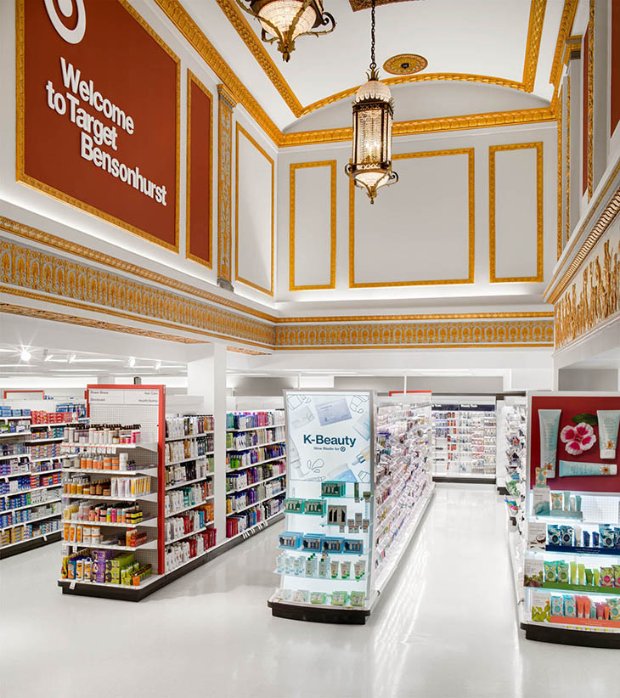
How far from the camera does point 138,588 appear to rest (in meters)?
6.59

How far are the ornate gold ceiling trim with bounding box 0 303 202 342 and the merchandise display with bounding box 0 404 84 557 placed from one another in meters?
2.19

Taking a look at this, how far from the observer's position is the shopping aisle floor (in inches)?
185

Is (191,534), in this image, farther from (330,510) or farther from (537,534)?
(537,534)

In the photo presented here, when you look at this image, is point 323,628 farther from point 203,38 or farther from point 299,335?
point 203,38

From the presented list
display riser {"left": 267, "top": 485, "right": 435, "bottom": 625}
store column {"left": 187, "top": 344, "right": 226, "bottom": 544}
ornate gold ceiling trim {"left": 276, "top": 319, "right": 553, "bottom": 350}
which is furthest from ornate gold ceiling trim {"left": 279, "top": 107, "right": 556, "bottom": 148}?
display riser {"left": 267, "top": 485, "right": 435, "bottom": 625}

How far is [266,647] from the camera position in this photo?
5.43 m

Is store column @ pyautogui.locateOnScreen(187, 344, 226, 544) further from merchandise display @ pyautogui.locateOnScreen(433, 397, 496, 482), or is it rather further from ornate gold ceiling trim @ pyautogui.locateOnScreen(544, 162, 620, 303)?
merchandise display @ pyautogui.locateOnScreen(433, 397, 496, 482)

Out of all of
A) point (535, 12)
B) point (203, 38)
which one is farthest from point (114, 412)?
point (535, 12)

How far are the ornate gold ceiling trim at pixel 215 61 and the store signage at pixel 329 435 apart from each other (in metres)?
4.59

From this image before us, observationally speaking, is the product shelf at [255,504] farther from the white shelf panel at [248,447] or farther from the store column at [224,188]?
the store column at [224,188]

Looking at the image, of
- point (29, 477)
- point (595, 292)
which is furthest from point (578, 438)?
point (29, 477)

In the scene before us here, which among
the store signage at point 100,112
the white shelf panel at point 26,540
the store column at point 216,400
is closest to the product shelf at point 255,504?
the store column at point 216,400

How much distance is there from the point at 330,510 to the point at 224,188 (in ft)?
16.1

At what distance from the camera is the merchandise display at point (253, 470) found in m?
9.19
